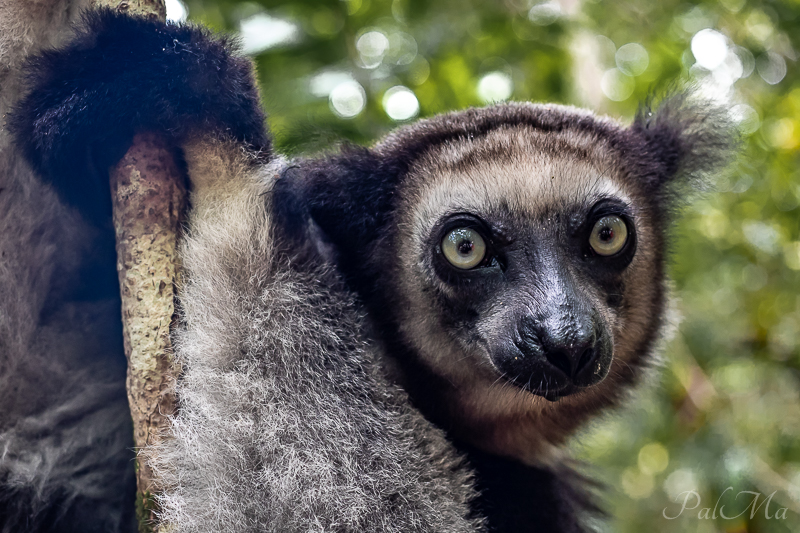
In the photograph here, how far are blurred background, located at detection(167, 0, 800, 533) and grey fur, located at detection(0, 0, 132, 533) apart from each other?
1.21 meters

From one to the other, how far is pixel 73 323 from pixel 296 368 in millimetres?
966

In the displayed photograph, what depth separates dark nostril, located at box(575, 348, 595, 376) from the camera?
218 centimetres

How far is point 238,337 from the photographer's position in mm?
2160

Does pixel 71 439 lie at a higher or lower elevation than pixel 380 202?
lower

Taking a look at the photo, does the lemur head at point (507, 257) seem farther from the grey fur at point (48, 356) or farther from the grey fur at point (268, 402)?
the grey fur at point (48, 356)

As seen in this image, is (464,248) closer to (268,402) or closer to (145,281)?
(268,402)

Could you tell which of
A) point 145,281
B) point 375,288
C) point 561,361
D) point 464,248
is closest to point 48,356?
point 145,281

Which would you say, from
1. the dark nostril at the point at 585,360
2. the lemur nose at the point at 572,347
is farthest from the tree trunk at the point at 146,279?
the dark nostril at the point at 585,360

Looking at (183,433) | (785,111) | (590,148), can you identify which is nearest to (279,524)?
(183,433)

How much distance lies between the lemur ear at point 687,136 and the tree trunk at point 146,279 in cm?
222

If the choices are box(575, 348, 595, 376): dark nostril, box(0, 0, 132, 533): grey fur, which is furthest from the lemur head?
box(0, 0, 132, 533): grey fur

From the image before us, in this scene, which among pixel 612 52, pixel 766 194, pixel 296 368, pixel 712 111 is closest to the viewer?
pixel 296 368

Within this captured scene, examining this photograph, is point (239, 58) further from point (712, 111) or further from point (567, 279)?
point (712, 111)

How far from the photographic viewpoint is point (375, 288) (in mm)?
2641
